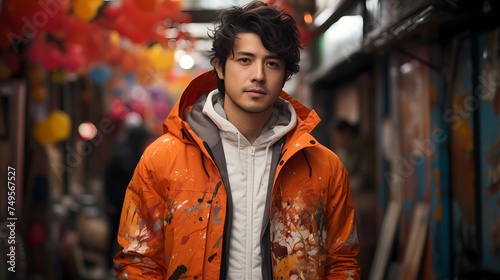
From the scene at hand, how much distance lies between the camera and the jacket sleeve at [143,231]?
125 inches

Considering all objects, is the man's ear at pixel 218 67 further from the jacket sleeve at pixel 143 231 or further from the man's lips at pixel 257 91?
the jacket sleeve at pixel 143 231

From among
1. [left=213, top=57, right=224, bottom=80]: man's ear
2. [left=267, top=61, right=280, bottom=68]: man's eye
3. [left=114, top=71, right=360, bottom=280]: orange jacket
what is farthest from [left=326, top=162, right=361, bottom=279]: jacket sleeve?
[left=213, top=57, right=224, bottom=80]: man's ear

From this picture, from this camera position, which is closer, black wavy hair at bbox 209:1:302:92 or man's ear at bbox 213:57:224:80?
black wavy hair at bbox 209:1:302:92

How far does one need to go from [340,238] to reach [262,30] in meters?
0.95

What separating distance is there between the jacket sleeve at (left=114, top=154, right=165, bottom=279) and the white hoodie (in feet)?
1.01

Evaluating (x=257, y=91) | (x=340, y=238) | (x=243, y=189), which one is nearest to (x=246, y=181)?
(x=243, y=189)

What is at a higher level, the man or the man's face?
the man's face

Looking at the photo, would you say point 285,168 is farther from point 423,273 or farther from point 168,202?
point 423,273

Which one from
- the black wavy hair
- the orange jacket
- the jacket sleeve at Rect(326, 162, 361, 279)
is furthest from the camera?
the jacket sleeve at Rect(326, 162, 361, 279)

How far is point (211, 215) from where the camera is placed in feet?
10.3

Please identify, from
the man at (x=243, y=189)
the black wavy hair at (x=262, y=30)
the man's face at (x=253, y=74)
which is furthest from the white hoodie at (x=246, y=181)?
the black wavy hair at (x=262, y=30)

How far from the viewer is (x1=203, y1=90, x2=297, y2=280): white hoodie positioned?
124 inches

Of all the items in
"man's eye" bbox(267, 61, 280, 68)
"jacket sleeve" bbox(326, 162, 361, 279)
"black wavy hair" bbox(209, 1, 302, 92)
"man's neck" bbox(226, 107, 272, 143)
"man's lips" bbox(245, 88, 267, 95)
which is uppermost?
"black wavy hair" bbox(209, 1, 302, 92)

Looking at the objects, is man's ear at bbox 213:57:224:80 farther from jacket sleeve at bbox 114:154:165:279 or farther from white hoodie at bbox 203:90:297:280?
jacket sleeve at bbox 114:154:165:279
